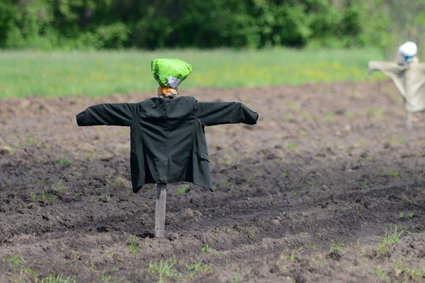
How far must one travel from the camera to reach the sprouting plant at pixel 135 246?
7.54 meters

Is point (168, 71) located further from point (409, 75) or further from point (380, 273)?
point (409, 75)

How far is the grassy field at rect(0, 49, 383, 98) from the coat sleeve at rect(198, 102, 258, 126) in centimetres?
1157

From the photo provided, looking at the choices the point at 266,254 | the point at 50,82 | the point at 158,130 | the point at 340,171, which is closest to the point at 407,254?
the point at 266,254

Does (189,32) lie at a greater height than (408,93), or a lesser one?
lesser

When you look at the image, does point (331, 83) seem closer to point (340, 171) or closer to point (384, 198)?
point (340, 171)

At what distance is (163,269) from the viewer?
699 cm

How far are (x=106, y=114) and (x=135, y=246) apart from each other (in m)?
1.05

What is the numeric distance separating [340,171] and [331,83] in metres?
11.9

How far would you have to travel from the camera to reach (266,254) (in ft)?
25.0

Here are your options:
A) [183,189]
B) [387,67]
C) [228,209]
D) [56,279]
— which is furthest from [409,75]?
[56,279]

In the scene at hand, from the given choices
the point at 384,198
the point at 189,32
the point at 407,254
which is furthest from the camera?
→ the point at 189,32

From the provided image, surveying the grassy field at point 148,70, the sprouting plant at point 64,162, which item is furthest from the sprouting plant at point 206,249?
the grassy field at point 148,70

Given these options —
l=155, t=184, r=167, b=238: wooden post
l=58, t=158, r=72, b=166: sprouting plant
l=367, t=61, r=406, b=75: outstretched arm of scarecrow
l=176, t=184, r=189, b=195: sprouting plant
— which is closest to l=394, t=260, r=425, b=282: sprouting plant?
l=155, t=184, r=167, b=238: wooden post

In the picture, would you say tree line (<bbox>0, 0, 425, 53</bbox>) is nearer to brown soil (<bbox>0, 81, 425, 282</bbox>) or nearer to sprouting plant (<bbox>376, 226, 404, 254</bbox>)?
brown soil (<bbox>0, 81, 425, 282</bbox>)
